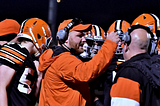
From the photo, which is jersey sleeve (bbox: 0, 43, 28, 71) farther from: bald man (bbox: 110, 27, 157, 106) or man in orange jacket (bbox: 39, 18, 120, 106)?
bald man (bbox: 110, 27, 157, 106)

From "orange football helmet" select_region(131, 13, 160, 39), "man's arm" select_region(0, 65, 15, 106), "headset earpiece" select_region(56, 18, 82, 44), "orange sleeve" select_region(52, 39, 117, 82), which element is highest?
"orange football helmet" select_region(131, 13, 160, 39)

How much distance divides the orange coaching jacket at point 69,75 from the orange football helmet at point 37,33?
0.31m

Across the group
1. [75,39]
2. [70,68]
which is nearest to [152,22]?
[75,39]

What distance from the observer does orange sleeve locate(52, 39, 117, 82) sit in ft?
6.02

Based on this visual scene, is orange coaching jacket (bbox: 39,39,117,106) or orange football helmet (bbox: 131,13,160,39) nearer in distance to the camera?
orange coaching jacket (bbox: 39,39,117,106)

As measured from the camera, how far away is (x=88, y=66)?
185 centimetres

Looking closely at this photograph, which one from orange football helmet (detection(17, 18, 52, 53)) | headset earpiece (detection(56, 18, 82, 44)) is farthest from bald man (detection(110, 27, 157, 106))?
orange football helmet (detection(17, 18, 52, 53))

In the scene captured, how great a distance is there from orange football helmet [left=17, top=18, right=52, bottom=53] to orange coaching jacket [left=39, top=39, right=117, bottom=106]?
0.31m

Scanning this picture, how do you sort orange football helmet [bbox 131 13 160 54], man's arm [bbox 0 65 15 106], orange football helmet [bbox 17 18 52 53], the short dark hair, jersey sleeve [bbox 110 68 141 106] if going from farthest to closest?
orange football helmet [bbox 131 13 160 54] < the short dark hair < orange football helmet [bbox 17 18 52 53] < man's arm [bbox 0 65 15 106] < jersey sleeve [bbox 110 68 141 106]

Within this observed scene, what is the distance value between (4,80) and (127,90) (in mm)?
1441

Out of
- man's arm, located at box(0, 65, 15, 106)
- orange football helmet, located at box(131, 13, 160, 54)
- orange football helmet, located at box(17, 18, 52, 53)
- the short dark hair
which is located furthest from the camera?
orange football helmet, located at box(131, 13, 160, 54)

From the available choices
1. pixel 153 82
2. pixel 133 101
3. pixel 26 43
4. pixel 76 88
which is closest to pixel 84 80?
pixel 76 88

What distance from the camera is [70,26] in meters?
2.50

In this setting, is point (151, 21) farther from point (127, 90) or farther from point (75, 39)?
point (127, 90)
